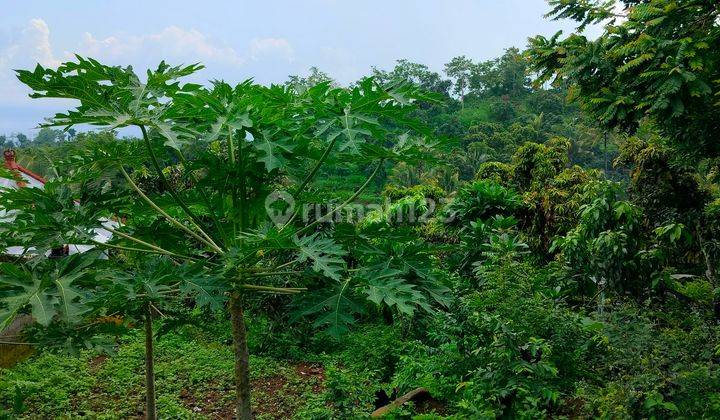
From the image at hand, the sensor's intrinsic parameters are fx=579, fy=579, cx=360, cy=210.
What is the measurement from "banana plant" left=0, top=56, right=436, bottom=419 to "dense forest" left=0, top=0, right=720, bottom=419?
12 mm

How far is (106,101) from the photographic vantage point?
221cm

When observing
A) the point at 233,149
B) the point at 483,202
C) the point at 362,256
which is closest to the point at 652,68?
the point at 483,202

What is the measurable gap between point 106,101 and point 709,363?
3.60 metres

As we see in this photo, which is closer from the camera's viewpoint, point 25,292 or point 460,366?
point 25,292

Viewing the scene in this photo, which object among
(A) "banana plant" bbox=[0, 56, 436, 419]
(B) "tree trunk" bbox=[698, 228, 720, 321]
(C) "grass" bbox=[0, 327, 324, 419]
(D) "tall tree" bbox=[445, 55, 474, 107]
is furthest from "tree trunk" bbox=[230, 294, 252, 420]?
(D) "tall tree" bbox=[445, 55, 474, 107]

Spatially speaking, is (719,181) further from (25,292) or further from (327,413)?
(25,292)

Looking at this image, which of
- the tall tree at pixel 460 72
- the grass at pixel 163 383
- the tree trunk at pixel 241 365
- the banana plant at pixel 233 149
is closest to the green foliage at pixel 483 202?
the grass at pixel 163 383

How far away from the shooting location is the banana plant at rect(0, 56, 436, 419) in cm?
219

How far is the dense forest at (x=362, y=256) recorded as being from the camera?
90.4 inches

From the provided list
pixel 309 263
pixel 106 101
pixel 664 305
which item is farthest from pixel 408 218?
pixel 106 101

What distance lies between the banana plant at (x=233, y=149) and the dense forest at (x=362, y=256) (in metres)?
0.01

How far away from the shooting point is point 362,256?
2654mm

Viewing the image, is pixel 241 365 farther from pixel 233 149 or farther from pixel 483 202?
pixel 483 202

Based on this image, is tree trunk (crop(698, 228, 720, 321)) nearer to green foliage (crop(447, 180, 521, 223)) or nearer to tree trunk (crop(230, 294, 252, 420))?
green foliage (crop(447, 180, 521, 223))
